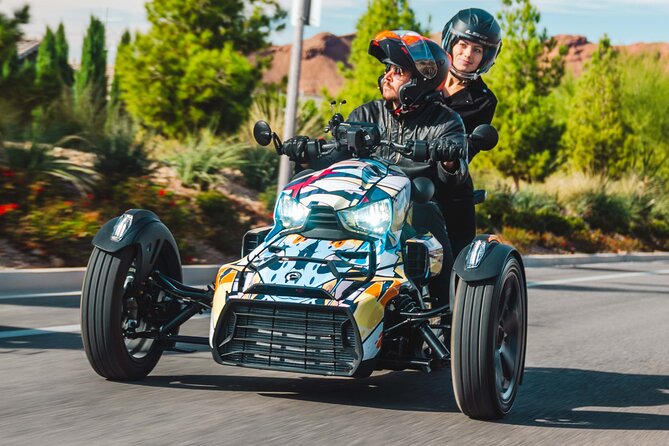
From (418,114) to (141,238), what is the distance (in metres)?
1.96

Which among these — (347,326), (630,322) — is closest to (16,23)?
(630,322)

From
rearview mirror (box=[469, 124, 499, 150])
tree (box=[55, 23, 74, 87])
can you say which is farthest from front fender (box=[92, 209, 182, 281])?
tree (box=[55, 23, 74, 87])

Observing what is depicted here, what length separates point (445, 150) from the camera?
5.82 m

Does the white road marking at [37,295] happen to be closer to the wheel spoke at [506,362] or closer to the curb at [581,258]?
the wheel spoke at [506,362]

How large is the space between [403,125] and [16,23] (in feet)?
33.6

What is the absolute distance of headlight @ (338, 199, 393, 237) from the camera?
222 inches

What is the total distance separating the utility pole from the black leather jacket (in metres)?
7.38

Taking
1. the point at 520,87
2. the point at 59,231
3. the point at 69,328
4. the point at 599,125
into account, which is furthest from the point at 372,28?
the point at 69,328

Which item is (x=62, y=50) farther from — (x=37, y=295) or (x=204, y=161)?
(x=37, y=295)

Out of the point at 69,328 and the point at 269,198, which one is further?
the point at 269,198

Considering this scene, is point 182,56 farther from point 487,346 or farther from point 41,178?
point 487,346

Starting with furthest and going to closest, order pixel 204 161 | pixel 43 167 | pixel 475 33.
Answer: pixel 204 161
pixel 43 167
pixel 475 33

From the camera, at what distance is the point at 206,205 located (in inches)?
612

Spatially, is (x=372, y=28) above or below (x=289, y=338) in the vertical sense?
above
